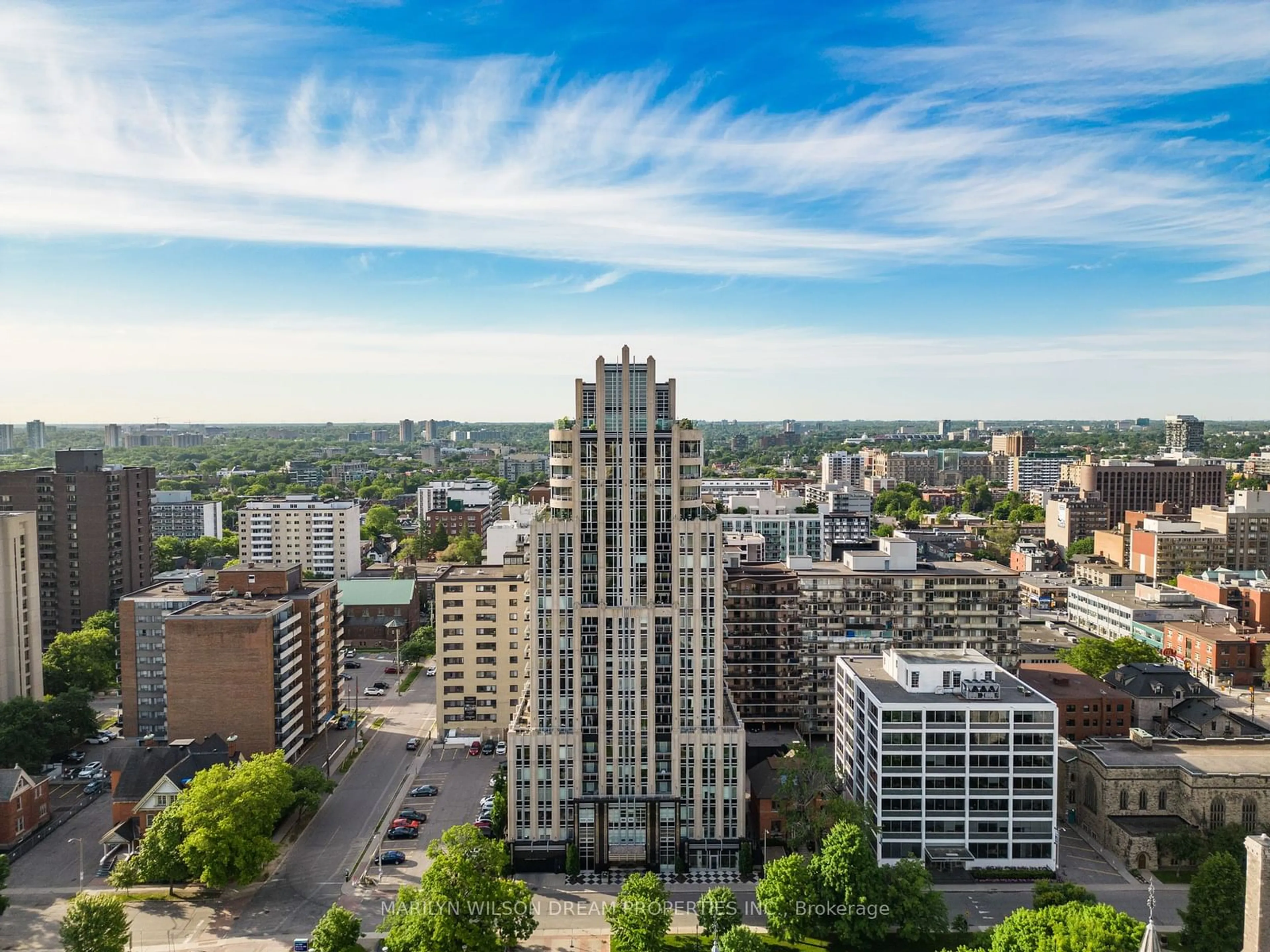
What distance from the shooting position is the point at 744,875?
72.6 metres

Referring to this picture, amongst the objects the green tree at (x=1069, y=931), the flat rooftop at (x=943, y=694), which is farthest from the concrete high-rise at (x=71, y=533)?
the green tree at (x=1069, y=931)

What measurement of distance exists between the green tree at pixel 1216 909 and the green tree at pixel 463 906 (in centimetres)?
3936

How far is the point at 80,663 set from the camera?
4621 inches

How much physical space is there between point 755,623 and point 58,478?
101662 mm

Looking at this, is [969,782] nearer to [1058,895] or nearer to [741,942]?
[1058,895]

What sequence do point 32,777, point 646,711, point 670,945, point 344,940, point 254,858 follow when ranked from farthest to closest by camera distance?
point 32,777
point 646,711
point 254,858
point 670,945
point 344,940

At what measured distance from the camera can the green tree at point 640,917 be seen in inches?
2203

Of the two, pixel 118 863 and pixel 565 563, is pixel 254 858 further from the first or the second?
pixel 565 563

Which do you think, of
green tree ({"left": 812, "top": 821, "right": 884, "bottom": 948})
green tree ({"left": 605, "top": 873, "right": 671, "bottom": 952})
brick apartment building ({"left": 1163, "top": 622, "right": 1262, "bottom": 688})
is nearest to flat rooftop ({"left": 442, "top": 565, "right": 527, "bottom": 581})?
green tree ({"left": 605, "top": 873, "right": 671, "bottom": 952})

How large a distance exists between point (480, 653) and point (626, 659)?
3357 cm

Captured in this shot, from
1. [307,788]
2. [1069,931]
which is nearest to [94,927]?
[307,788]

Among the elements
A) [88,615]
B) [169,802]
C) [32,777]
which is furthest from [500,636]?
[88,615]

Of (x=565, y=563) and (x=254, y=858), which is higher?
(x=565, y=563)

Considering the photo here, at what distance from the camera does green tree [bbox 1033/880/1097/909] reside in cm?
5988
